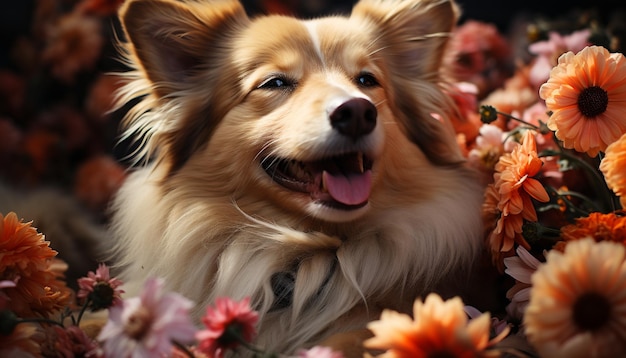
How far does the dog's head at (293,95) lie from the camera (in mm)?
1898

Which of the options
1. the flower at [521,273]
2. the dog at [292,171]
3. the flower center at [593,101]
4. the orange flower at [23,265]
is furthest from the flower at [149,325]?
the flower center at [593,101]

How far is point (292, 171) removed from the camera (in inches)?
78.7

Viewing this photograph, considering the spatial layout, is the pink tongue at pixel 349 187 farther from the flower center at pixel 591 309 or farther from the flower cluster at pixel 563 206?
the flower center at pixel 591 309

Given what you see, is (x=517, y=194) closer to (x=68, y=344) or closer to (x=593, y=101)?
(x=593, y=101)

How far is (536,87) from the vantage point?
2.76m

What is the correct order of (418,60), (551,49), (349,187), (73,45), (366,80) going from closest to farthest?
(349,187), (366,80), (418,60), (551,49), (73,45)

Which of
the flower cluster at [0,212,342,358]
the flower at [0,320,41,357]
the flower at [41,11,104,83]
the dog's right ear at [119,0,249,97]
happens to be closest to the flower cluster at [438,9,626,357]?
the flower cluster at [0,212,342,358]

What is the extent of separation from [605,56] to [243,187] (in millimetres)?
1065

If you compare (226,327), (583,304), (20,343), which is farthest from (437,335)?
(20,343)

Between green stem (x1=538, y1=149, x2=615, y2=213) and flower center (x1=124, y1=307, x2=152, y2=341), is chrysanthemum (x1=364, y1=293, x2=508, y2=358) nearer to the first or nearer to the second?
flower center (x1=124, y1=307, x2=152, y2=341)

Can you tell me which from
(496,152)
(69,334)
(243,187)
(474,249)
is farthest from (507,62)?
(69,334)

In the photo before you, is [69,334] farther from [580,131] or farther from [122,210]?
[580,131]

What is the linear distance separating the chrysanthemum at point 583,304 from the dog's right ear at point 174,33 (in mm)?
1355

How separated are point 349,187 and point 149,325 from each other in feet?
2.49
